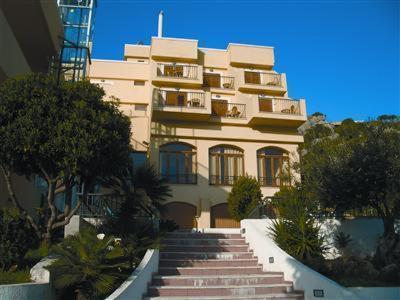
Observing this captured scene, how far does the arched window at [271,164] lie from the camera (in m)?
21.6

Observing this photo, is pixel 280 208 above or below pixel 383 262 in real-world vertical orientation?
above

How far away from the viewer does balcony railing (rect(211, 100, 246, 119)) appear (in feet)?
72.9

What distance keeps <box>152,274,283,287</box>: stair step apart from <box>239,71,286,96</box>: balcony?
1591 cm

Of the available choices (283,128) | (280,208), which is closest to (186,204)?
(283,128)

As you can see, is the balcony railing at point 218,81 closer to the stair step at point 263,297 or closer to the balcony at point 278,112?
the balcony at point 278,112

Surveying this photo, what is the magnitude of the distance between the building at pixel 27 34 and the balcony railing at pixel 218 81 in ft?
32.6

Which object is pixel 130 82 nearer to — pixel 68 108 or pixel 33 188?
pixel 33 188

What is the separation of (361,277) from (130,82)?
70.5 feet

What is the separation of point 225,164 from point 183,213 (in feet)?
11.4

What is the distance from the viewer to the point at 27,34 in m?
16.2

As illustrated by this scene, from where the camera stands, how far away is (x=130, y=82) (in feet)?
92.1

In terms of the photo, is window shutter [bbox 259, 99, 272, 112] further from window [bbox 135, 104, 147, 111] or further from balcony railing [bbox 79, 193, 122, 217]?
balcony railing [bbox 79, 193, 122, 217]

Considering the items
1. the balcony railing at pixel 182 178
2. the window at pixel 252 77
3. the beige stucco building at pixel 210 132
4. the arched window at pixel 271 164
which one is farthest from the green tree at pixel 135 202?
the window at pixel 252 77

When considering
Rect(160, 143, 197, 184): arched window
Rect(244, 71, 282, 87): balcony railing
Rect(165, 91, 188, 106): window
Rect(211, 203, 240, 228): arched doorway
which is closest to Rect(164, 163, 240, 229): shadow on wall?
Rect(211, 203, 240, 228): arched doorway
